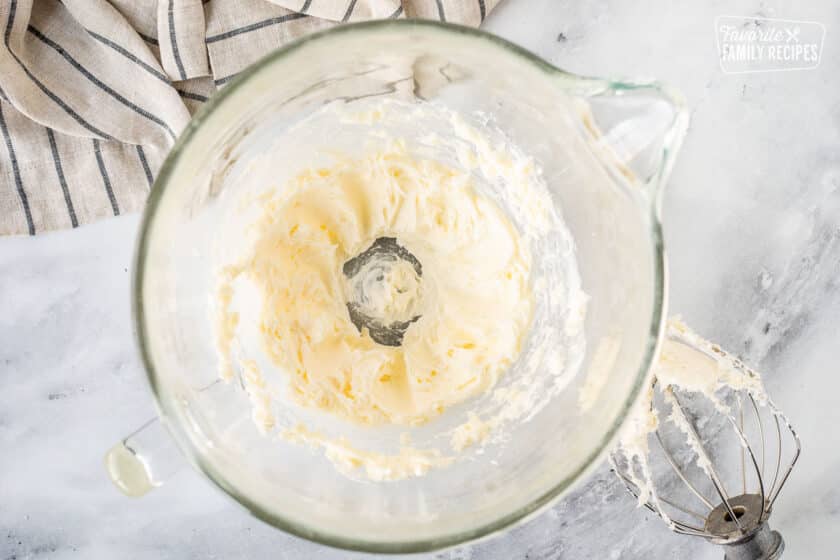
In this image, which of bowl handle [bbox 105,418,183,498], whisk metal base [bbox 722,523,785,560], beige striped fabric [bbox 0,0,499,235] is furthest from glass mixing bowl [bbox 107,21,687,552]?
whisk metal base [bbox 722,523,785,560]

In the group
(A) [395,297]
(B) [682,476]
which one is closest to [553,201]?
(A) [395,297]

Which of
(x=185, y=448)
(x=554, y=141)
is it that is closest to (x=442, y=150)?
(x=554, y=141)

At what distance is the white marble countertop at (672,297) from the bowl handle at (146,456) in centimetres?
23

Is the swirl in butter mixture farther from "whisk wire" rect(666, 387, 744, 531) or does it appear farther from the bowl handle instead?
"whisk wire" rect(666, 387, 744, 531)

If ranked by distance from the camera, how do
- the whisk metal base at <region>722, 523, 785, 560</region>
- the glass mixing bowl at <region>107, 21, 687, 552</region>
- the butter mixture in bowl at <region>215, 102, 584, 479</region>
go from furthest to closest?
the whisk metal base at <region>722, 523, 785, 560</region>, the butter mixture in bowl at <region>215, 102, 584, 479</region>, the glass mixing bowl at <region>107, 21, 687, 552</region>

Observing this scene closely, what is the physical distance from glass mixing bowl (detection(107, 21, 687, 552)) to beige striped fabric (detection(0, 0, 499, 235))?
7.3 inches

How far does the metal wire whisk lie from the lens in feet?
3.30

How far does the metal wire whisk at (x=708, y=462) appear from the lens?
3.30 feet

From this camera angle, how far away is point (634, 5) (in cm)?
103

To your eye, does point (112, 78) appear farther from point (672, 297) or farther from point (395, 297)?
point (672, 297)

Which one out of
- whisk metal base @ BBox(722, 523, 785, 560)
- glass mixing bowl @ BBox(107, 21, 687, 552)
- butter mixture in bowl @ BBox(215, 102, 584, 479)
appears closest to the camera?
glass mixing bowl @ BBox(107, 21, 687, 552)

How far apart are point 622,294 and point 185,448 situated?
0.41 metres

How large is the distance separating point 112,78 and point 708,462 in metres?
0.81

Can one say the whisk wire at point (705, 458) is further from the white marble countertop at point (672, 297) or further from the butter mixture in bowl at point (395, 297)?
the butter mixture in bowl at point (395, 297)
